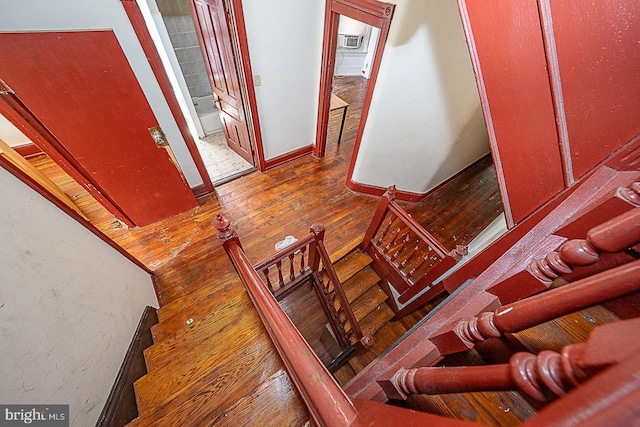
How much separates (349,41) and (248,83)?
4772 millimetres

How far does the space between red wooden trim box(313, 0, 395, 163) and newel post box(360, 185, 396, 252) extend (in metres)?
0.88

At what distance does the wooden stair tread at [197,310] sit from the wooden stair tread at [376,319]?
4.44 ft

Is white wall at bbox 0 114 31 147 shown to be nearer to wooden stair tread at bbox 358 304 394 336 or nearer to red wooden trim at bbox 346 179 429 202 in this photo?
red wooden trim at bbox 346 179 429 202

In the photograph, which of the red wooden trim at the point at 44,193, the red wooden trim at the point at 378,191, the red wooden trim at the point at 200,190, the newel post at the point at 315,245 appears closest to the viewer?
the red wooden trim at the point at 44,193

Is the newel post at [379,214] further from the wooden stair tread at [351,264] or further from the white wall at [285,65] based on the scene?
the white wall at [285,65]

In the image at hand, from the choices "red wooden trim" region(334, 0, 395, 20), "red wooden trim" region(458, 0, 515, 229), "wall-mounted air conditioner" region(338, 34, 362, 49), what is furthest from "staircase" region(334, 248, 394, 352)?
"wall-mounted air conditioner" region(338, 34, 362, 49)

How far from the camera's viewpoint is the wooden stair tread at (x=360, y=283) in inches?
93.2

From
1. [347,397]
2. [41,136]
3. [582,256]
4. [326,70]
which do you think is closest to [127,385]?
[347,397]

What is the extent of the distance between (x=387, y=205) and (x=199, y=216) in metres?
1.99

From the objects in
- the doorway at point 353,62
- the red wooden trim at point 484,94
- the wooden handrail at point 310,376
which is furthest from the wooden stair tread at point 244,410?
the doorway at point 353,62

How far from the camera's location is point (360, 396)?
0.98 meters

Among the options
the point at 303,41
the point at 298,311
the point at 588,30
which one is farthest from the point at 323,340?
the point at 303,41

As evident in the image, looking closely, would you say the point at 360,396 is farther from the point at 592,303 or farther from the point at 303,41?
the point at 303,41

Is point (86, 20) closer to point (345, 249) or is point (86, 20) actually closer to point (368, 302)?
point (345, 249)
